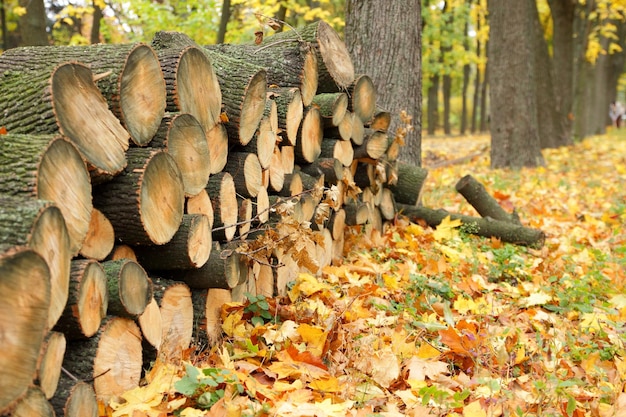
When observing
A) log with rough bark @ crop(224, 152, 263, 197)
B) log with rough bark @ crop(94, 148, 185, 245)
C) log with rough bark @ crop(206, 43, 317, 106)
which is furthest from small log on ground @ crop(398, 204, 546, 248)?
log with rough bark @ crop(94, 148, 185, 245)

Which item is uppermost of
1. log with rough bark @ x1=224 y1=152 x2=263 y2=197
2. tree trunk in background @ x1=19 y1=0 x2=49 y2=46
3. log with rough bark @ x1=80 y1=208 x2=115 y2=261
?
tree trunk in background @ x1=19 y1=0 x2=49 y2=46

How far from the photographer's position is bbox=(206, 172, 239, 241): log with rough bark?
11.3ft

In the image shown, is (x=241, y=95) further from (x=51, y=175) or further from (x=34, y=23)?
(x=34, y=23)

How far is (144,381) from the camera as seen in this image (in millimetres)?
2789

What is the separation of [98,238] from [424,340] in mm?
1808

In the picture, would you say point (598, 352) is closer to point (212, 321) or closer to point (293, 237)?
point (293, 237)

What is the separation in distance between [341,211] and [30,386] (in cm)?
335

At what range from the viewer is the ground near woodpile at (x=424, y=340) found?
2.69 metres

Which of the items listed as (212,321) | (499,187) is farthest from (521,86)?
(212,321)

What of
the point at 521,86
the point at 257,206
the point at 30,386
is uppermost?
the point at 521,86

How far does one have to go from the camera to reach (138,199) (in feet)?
8.69

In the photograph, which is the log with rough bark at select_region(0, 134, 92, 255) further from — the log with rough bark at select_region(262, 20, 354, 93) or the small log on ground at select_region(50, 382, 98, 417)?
the log with rough bark at select_region(262, 20, 354, 93)

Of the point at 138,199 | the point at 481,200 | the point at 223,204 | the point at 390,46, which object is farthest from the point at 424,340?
the point at 390,46

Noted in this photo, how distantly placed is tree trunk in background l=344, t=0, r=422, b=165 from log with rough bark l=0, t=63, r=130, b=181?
444 centimetres
